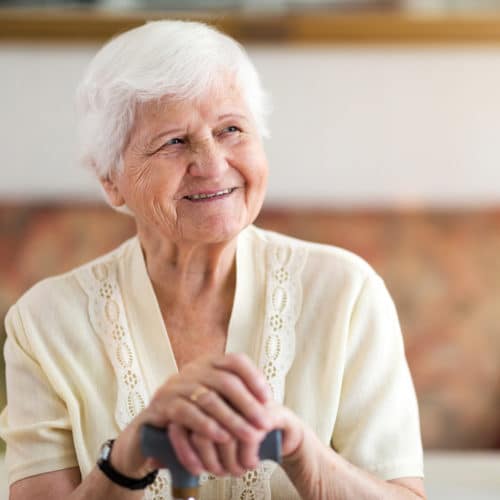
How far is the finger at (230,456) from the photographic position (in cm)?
86

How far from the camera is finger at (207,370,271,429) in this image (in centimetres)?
86

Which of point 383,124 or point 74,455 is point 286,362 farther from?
point 383,124

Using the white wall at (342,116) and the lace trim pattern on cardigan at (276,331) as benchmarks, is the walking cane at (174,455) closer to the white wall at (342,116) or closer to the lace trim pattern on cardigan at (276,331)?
the lace trim pattern on cardigan at (276,331)

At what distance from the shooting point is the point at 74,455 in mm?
1163

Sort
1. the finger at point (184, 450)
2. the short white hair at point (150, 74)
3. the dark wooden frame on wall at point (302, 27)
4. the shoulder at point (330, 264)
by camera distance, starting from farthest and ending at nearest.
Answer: the dark wooden frame on wall at point (302, 27) → the shoulder at point (330, 264) → the short white hair at point (150, 74) → the finger at point (184, 450)

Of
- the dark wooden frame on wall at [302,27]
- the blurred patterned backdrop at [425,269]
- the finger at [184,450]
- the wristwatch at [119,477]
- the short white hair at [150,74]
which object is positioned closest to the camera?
the finger at [184,450]

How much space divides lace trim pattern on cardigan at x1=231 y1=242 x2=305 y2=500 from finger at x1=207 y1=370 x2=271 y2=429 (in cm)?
28

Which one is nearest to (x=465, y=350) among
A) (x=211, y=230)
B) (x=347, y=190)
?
(x=347, y=190)

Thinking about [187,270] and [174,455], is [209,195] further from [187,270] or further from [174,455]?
[174,455]

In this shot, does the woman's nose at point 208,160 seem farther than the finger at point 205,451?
Yes

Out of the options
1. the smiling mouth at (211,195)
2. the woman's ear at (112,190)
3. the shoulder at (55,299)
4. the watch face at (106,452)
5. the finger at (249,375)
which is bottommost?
the watch face at (106,452)

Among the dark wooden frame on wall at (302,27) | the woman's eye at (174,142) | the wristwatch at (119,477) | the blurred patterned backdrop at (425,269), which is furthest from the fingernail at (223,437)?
the dark wooden frame on wall at (302,27)

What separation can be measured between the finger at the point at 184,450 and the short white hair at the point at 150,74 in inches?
17.0

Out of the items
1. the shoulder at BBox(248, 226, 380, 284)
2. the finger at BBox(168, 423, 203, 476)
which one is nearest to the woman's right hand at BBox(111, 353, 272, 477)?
the finger at BBox(168, 423, 203, 476)
